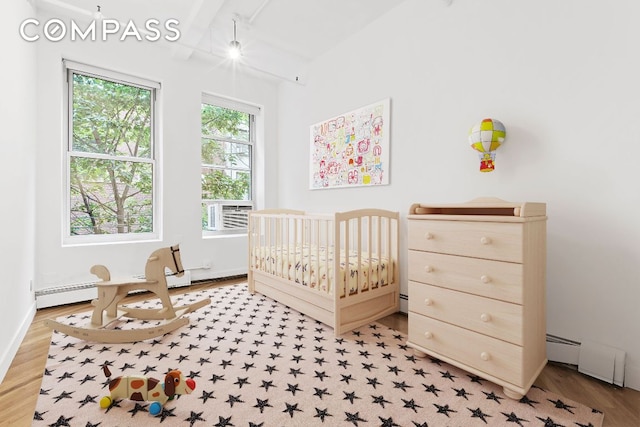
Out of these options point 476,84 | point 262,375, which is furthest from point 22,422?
point 476,84

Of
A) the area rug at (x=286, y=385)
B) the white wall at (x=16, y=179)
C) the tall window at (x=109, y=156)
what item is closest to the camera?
the area rug at (x=286, y=385)

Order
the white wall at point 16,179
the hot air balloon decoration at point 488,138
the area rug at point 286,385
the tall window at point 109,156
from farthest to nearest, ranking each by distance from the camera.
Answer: the tall window at point 109,156 < the hot air balloon decoration at point 488,138 < the white wall at point 16,179 < the area rug at point 286,385

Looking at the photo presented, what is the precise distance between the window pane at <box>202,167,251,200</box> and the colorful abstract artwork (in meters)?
1.13

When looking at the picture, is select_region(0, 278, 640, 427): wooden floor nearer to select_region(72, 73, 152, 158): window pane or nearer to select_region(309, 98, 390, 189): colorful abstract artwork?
select_region(309, 98, 390, 189): colorful abstract artwork

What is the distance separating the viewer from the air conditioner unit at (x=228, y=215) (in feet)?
12.6

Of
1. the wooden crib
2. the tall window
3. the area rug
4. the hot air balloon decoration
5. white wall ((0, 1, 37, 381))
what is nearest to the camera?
the area rug

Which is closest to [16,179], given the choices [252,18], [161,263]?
[161,263]

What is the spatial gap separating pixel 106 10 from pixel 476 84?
330 cm

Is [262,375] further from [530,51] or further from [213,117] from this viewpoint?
[213,117]

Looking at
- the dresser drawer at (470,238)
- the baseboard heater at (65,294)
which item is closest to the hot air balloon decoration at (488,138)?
the dresser drawer at (470,238)

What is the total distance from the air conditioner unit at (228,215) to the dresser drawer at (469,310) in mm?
2647

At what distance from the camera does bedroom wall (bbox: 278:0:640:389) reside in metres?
1.57

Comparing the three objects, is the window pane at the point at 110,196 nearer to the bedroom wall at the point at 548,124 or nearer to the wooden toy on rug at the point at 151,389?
the wooden toy on rug at the point at 151,389

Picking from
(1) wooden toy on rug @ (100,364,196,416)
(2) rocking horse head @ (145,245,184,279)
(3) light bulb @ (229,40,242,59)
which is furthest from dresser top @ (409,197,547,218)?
(3) light bulb @ (229,40,242,59)
